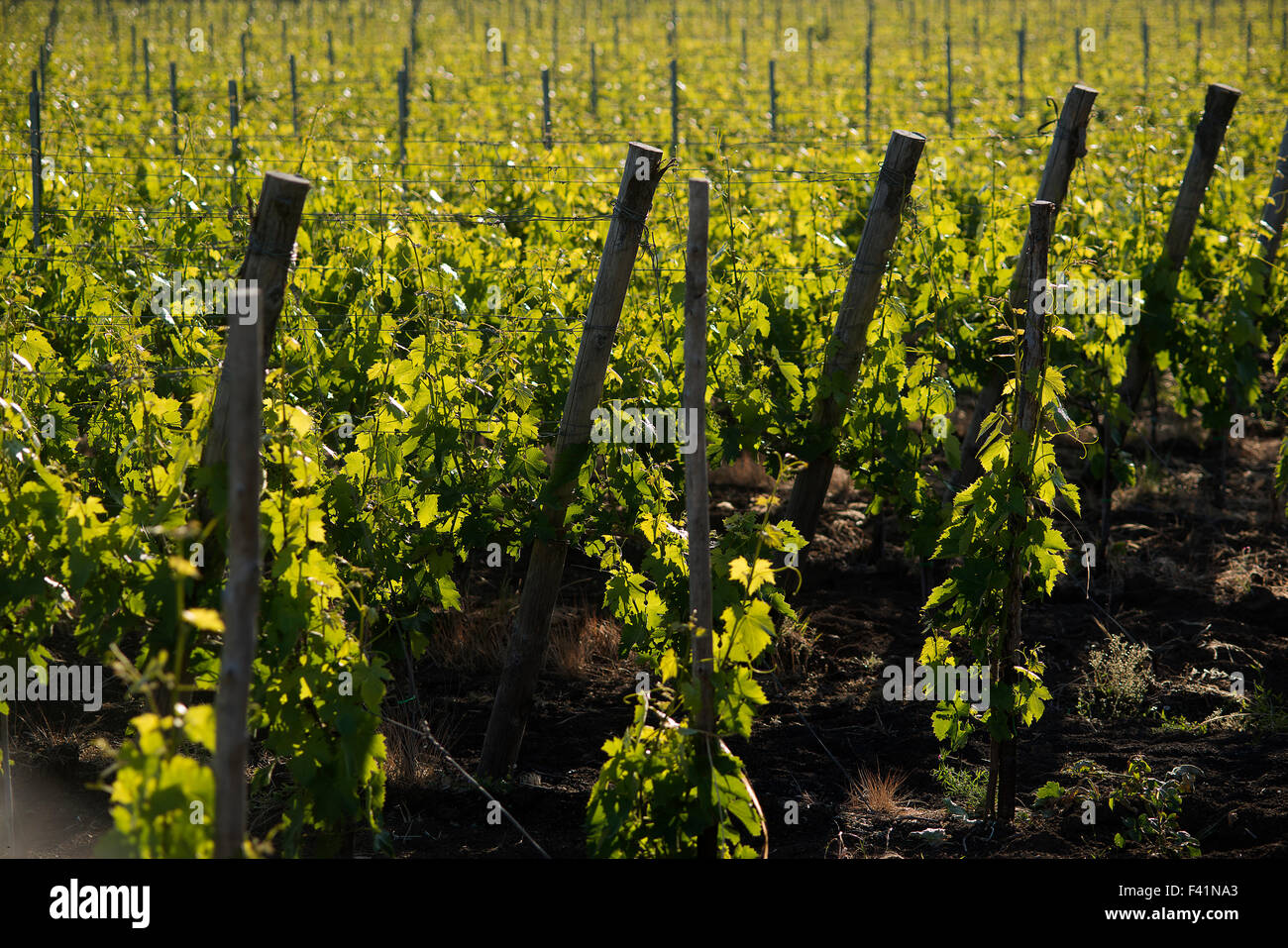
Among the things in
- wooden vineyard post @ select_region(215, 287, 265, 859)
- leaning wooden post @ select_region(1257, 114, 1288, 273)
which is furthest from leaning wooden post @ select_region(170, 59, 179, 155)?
wooden vineyard post @ select_region(215, 287, 265, 859)

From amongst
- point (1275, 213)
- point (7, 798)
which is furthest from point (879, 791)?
point (1275, 213)

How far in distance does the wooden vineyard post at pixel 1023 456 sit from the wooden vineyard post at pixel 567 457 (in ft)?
4.03

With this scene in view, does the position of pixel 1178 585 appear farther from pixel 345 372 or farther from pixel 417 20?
pixel 417 20

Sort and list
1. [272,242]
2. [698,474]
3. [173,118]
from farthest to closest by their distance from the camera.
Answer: [173,118]
[698,474]
[272,242]

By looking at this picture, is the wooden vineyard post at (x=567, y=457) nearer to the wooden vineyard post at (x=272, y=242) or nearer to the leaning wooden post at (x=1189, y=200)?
the wooden vineyard post at (x=272, y=242)

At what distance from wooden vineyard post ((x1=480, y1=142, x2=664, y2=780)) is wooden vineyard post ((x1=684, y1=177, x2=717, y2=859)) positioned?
72 centimetres

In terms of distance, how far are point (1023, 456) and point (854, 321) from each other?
59.4 inches

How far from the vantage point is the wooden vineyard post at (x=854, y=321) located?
4.66m

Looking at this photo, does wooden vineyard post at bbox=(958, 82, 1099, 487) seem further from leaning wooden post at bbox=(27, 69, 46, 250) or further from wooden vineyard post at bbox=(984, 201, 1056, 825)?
leaning wooden post at bbox=(27, 69, 46, 250)

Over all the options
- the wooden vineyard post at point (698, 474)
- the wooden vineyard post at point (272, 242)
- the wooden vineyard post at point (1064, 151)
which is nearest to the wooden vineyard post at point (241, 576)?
the wooden vineyard post at point (272, 242)

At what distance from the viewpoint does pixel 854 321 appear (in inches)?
194

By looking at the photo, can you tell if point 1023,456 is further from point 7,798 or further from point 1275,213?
point 1275,213

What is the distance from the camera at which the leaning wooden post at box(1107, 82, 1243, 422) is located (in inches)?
239

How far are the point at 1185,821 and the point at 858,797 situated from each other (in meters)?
1.05
